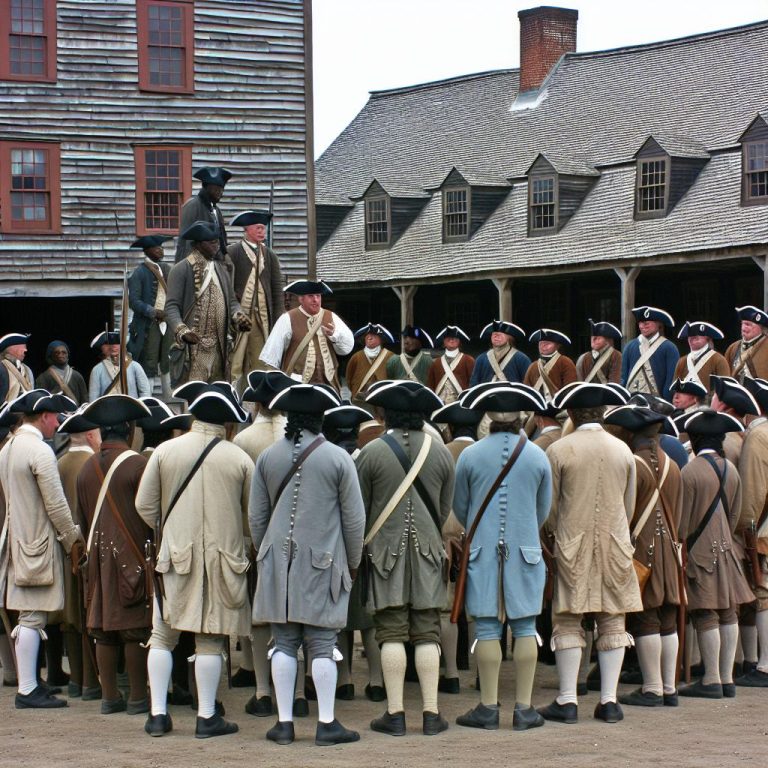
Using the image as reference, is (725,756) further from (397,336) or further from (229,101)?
(397,336)

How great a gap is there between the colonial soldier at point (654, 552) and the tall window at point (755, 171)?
18.0m

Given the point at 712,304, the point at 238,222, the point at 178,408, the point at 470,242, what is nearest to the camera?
the point at 238,222

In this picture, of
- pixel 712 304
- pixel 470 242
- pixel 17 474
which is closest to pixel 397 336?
pixel 470 242

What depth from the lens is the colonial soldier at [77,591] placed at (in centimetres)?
938

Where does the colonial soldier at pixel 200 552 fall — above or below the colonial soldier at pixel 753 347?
below

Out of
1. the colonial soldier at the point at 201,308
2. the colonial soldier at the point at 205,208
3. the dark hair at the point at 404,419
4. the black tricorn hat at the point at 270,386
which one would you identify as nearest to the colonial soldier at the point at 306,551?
the dark hair at the point at 404,419

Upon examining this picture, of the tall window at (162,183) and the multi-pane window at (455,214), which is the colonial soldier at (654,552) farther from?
the multi-pane window at (455,214)

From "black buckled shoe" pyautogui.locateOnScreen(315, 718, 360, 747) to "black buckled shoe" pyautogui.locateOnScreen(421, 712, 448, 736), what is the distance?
19.2 inches

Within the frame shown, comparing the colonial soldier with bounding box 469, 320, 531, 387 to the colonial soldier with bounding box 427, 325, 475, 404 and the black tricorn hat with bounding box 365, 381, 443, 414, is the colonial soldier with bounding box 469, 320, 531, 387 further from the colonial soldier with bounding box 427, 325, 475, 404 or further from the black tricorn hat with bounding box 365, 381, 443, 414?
the black tricorn hat with bounding box 365, 381, 443, 414

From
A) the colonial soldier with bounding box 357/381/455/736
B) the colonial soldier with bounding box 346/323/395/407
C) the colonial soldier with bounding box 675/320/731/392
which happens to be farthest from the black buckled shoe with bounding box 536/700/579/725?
the colonial soldier with bounding box 346/323/395/407

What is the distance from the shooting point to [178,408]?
50.3ft

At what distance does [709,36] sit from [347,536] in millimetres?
27397

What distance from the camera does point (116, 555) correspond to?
879 centimetres

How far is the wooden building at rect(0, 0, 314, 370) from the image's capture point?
2325cm
